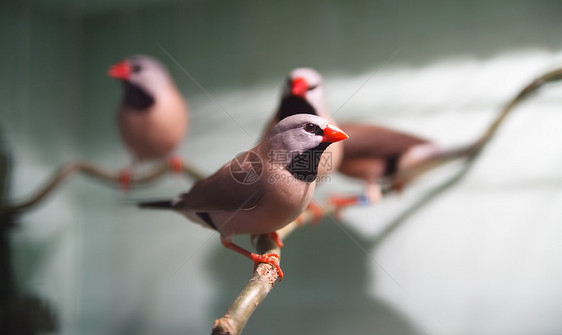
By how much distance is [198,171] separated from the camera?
3.54ft

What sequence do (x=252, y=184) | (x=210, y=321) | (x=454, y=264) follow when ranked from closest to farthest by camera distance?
(x=252, y=184) < (x=210, y=321) < (x=454, y=264)

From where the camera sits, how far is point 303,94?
2.40 ft

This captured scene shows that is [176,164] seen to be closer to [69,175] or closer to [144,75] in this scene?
[144,75]

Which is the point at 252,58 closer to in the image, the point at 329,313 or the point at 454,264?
the point at 329,313

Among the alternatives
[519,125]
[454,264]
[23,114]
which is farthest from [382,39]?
[23,114]

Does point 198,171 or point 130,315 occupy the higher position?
point 198,171

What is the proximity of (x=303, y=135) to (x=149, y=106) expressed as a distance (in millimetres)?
661

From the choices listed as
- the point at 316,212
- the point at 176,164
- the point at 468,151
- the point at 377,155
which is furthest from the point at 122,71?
the point at 468,151

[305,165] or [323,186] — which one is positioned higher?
[305,165]

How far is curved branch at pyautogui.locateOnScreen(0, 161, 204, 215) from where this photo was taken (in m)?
1.21

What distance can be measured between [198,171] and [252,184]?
56cm

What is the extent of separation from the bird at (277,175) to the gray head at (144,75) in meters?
0.57

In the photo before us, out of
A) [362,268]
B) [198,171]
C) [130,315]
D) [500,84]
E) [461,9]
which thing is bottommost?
[130,315]

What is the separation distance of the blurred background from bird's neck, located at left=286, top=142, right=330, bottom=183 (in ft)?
1.59
